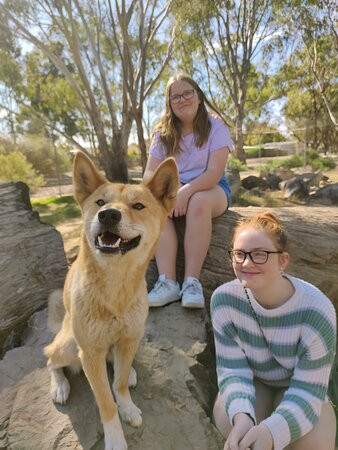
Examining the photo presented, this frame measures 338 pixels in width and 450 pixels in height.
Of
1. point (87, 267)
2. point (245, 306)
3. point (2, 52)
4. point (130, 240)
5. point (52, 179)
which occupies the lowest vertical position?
point (52, 179)

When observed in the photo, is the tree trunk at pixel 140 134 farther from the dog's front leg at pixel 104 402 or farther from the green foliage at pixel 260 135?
the green foliage at pixel 260 135

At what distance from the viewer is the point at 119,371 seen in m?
2.09

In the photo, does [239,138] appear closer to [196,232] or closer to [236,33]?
[236,33]

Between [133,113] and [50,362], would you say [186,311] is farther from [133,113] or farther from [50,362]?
[133,113]

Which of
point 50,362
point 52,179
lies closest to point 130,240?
point 50,362

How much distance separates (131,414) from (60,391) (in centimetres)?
45

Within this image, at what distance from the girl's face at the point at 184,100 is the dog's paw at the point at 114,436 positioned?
250 cm

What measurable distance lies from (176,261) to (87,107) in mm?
9285

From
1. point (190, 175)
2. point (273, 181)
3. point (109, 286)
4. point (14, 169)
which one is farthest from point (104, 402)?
point (273, 181)

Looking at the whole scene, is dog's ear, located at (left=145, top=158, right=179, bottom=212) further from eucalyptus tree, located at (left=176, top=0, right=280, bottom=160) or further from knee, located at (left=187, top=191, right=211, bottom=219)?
eucalyptus tree, located at (left=176, top=0, right=280, bottom=160)

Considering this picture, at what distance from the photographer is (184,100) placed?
3271 mm

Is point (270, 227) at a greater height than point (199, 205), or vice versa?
point (270, 227)

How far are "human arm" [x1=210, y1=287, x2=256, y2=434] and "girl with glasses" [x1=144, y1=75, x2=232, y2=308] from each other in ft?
2.54

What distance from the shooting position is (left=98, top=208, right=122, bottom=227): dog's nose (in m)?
1.82
